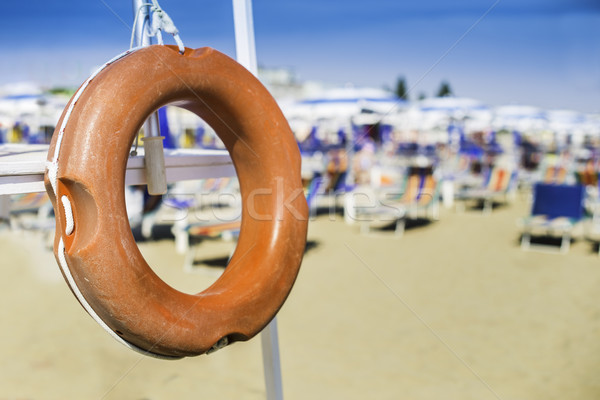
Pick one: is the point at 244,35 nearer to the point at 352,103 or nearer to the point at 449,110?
the point at 352,103

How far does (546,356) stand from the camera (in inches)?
128

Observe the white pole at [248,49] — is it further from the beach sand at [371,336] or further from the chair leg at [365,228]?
the chair leg at [365,228]

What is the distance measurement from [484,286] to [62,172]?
4.17 metres

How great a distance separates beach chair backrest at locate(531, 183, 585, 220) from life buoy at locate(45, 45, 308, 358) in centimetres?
530

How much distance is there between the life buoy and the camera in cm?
125

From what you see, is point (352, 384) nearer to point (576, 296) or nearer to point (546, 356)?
point (546, 356)

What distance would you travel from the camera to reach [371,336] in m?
3.60

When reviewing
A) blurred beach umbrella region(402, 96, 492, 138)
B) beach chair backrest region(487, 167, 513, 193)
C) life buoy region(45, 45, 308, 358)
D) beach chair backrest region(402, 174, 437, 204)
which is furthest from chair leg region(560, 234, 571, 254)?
blurred beach umbrella region(402, 96, 492, 138)

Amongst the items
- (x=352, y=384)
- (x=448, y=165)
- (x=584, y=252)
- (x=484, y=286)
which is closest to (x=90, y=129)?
(x=352, y=384)

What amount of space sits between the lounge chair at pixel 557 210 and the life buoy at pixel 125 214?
4976mm

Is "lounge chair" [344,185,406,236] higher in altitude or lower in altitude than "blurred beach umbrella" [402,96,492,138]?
lower

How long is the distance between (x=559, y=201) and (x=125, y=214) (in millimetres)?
5938

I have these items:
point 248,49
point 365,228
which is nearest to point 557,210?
point 365,228

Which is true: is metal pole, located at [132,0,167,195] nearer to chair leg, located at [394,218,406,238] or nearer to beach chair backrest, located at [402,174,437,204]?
chair leg, located at [394,218,406,238]
